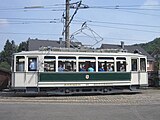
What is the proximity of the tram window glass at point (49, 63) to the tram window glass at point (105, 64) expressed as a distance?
2.98 m

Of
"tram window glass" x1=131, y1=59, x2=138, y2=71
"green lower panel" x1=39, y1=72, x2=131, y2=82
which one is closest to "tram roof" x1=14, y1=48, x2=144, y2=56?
"tram window glass" x1=131, y1=59, x2=138, y2=71

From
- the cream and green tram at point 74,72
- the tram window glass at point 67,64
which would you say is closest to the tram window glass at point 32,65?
the cream and green tram at point 74,72

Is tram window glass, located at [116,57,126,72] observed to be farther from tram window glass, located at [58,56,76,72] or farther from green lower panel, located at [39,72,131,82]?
tram window glass, located at [58,56,76,72]

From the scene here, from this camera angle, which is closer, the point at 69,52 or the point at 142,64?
the point at 69,52

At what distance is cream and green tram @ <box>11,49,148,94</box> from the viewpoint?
19828 millimetres

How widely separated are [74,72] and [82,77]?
612mm

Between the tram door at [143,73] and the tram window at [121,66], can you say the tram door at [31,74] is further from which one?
the tram door at [143,73]

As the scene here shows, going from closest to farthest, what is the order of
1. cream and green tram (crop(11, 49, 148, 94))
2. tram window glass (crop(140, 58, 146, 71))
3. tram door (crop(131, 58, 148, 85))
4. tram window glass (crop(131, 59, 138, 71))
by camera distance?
cream and green tram (crop(11, 49, 148, 94)) → tram door (crop(131, 58, 148, 85)) → tram window glass (crop(131, 59, 138, 71)) → tram window glass (crop(140, 58, 146, 71))

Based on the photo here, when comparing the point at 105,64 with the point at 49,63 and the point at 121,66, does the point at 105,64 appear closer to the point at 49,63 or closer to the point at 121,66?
the point at 121,66

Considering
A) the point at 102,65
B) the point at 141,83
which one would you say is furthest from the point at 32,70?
the point at 141,83

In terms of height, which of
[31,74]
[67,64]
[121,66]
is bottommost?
[31,74]

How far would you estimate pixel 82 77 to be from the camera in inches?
808

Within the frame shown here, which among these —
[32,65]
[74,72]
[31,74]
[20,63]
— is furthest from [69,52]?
[20,63]

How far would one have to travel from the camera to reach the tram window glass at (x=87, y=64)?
20.6 meters
